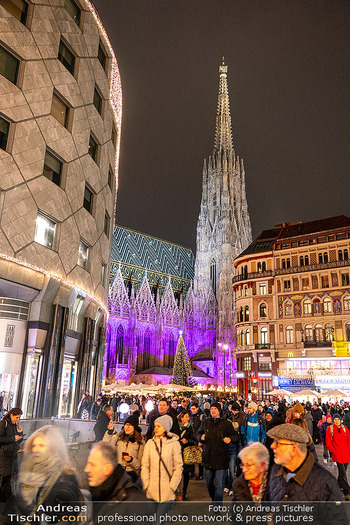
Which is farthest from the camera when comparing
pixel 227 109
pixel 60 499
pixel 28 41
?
pixel 227 109

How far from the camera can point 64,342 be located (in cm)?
1992

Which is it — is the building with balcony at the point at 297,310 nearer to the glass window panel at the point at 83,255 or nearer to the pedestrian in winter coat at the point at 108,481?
the glass window panel at the point at 83,255

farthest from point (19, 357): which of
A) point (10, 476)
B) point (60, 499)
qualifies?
point (60, 499)

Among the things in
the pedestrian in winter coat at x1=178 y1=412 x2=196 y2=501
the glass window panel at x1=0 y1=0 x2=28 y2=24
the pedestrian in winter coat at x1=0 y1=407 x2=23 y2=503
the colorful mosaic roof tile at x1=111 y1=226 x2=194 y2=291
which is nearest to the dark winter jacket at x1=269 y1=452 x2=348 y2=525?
the pedestrian in winter coat at x1=0 y1=407 x2=23 y2=503

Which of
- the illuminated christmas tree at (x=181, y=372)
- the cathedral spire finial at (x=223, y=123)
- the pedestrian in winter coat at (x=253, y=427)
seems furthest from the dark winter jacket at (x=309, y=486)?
the cathedral spire finial at (x=223, y=123)

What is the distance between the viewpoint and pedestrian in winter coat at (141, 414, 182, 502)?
4988 mm

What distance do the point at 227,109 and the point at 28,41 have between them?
79975 millimetres

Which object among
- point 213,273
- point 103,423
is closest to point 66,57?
point 103,423

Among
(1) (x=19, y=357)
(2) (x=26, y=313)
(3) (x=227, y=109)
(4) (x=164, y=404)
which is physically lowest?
(4) (x=164, y=404)

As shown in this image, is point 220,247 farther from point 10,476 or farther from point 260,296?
point 10,476

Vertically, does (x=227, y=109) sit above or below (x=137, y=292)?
above

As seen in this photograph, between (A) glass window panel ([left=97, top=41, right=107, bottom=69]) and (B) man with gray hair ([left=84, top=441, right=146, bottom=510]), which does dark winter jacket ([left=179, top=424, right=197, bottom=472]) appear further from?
(A) glass window panel ([left=97, top=41, right=107, bottom=69])

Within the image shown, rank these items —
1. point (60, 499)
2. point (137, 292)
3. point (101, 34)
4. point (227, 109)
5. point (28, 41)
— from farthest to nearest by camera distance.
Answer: point (227, 109) → point (137, 292) → point (101, 34) → point (28, 41) → point (60, 499)

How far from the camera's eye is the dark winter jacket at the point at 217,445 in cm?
722
